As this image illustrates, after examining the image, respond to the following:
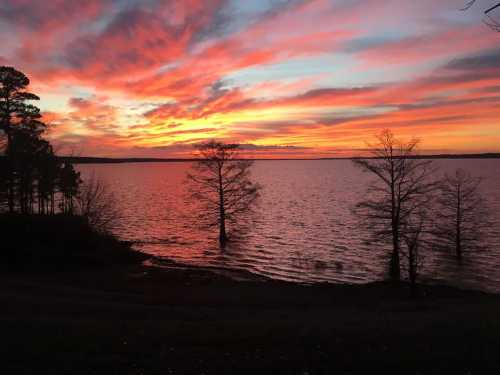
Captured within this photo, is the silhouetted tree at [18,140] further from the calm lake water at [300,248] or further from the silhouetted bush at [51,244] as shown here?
the calm lake water at [300,248]

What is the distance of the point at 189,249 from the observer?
3997 centimetres

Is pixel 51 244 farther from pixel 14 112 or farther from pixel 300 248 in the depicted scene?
pixel 300 248

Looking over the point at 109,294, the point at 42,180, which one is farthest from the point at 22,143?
the point at 109,294

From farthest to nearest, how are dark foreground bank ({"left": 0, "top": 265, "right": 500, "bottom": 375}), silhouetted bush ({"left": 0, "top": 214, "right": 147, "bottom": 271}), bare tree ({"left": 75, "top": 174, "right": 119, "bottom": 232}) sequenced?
bare tree ({"left": 75, "top": 174, "right": 119, "bottom": 232})
silhouetted bush ({"left": 0, "top": 214, "right": 147, "bottom": 271})
dark foreground bank ({"left": 0, "top": 265, "right": 500, "bottom": 375})

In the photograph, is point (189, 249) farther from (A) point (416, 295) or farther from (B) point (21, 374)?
(B) point (21, 374)

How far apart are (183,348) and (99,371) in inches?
83.9

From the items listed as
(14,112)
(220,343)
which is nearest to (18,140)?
(14,112)

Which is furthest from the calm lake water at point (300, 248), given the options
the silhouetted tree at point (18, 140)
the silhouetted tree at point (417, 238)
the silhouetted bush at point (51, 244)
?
the silhouetted tree at point (18, 140)

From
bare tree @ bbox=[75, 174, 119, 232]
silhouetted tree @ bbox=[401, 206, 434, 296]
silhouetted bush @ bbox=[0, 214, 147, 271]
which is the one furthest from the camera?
bare tree @ bbox=[75, 174, 119, 232]

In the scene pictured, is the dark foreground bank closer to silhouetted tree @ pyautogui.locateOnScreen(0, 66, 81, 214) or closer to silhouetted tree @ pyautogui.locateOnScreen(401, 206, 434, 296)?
silhouetted tree @ pyautogui.locateOnScreen(401, 206, 434, 296)

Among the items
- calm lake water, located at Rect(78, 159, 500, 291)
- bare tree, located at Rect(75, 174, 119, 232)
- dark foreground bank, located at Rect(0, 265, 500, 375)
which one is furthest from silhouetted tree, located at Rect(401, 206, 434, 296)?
bare tree, located at Rect(75, 174, 119, 232)

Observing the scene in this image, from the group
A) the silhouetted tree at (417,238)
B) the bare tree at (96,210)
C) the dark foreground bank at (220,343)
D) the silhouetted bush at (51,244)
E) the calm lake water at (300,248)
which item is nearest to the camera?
the dark foreground bank at (220,343)

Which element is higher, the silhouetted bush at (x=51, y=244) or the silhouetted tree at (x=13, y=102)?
the silhouetted tree at (x=13, y=102)

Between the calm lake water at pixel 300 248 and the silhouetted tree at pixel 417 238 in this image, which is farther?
the calm lake water at pixel 300 248
